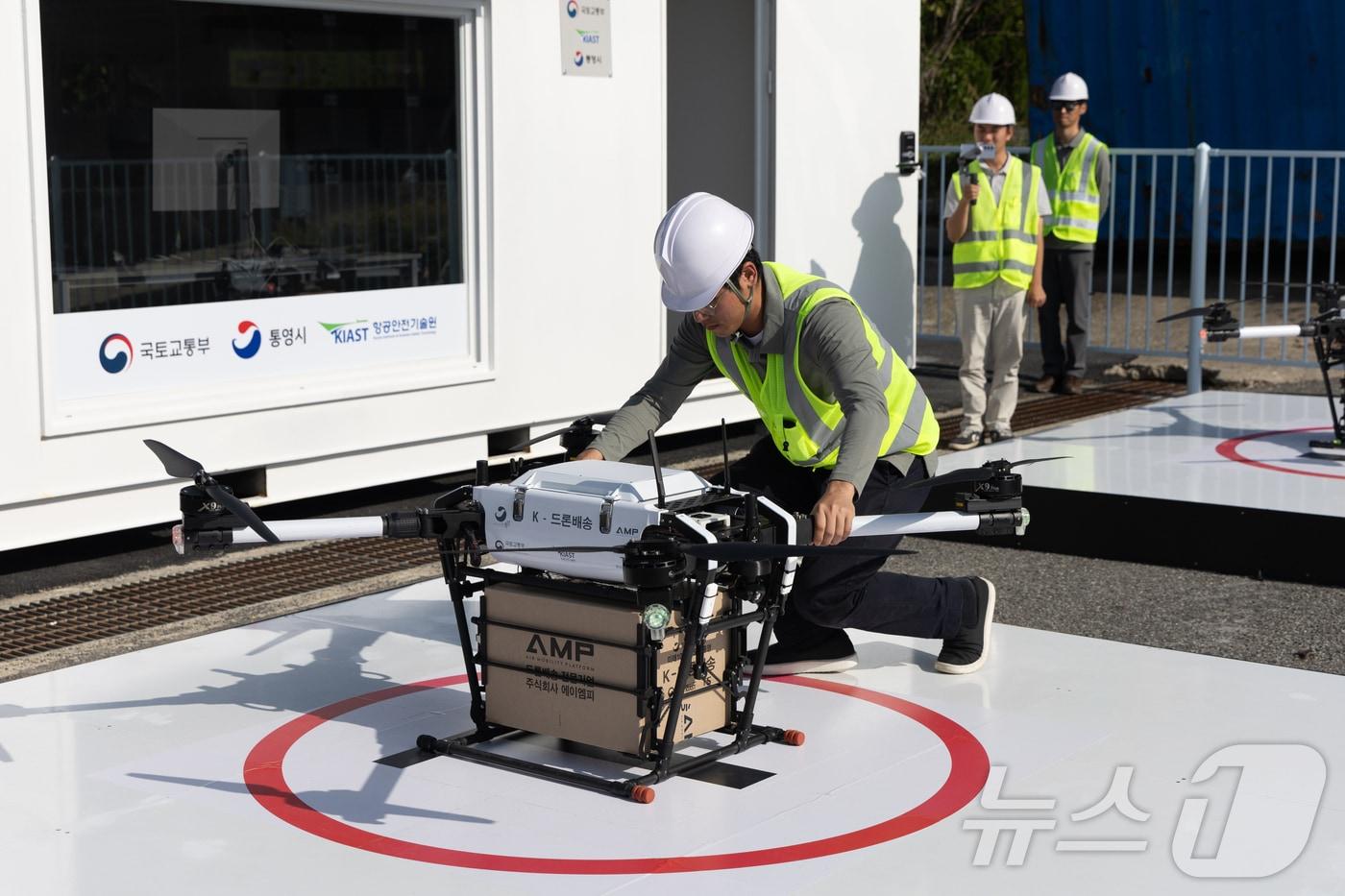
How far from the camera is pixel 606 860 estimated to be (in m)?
3.94

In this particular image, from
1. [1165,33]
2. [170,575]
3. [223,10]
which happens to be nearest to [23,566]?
[170,575]

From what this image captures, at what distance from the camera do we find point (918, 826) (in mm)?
4145

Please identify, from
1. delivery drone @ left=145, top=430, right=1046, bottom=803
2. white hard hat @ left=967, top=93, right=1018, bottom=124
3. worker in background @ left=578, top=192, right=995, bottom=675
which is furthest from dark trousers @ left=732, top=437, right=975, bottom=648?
white hard hat @ left=967, top=93, right=1018, bottom=124

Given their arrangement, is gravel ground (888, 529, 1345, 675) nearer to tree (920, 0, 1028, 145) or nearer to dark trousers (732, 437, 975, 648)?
dark trousers (732, 437, 975, 648)

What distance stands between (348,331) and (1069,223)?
205 inches

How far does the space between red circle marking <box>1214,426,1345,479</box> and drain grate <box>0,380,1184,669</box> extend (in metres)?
3.90

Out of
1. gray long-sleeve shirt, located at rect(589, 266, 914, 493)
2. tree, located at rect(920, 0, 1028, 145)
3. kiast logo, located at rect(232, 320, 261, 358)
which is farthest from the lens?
tree, located at rect(920, 0, 1028, 145)

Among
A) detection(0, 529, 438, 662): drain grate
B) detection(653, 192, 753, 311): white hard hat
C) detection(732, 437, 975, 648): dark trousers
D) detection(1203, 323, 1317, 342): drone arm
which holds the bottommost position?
detection(0, 529, 438, 662): drain grate

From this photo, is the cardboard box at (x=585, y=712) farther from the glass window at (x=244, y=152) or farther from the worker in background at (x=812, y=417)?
the glass window at (x=244, y=152)

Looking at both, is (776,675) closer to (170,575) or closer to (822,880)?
(822,880)

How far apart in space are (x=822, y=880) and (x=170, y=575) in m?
3.97

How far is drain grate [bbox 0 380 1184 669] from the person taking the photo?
6121mm

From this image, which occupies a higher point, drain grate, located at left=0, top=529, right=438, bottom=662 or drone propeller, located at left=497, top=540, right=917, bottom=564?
drone propeller, located at left=497, top=540, right=917, bottom=564

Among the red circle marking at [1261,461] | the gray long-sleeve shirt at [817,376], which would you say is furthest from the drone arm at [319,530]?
the red circle marking at [1261,461]
